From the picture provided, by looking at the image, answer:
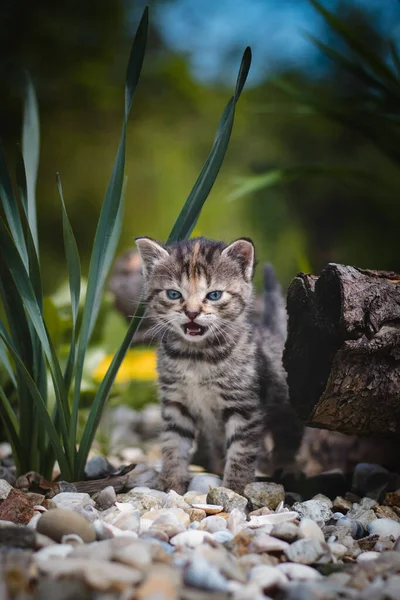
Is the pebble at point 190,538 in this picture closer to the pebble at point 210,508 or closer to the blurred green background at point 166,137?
the pebble at point 210,508

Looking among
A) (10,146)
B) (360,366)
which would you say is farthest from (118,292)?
(360,366)

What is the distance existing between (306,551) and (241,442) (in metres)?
0.56

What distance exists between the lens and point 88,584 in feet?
3.01

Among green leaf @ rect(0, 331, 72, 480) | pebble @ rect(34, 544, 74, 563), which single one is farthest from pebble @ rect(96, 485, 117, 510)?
pebble @ rect(34, 544, 74, 563)

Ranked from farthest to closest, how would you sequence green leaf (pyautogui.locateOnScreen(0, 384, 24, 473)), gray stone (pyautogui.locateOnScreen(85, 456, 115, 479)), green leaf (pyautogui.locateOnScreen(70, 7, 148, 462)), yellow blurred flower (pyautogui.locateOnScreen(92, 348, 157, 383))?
1. yellow blurred flower (pyautogui.locateOnScreen(92, 348, 157, 383))
2. gray stone (pyautogui.locateOnScreen(85, 456, 115, 479))
3. green leaf (pyautogui.locateOnScreen(0, 384, 24, 473))
4. green leaf (pyautogui.locateOnScreen(70, 7, 148, 462))

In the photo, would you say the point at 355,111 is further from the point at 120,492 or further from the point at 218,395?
the point at 120,492

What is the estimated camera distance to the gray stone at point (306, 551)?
3.88ft

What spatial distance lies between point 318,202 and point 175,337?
3180mm

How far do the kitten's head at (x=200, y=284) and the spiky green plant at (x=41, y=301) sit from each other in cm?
7

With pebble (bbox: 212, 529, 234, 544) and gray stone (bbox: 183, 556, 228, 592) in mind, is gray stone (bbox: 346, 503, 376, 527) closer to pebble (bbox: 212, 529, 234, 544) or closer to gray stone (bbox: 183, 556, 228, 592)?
pebble (bbox: 212, 529, 234, 544)

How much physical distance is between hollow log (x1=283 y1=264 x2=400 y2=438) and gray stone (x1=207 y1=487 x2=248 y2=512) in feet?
0.94

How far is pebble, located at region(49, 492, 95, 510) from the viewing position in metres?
1.47

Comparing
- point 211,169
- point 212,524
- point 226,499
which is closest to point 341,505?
point 226,499

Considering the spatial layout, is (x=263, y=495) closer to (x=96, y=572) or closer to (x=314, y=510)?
(x=314, y=510)
